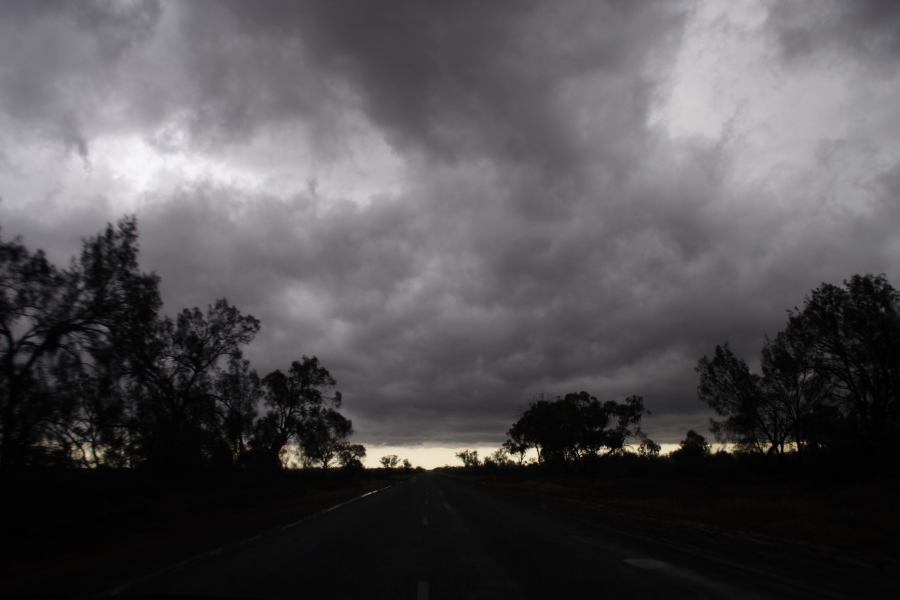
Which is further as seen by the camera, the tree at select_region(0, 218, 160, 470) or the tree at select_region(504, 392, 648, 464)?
the tree at select_region(504, 392, 648, 464)

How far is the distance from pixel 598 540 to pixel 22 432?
62.4 feet

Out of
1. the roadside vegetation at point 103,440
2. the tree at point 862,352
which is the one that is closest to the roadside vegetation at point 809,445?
the tree at point 862,352

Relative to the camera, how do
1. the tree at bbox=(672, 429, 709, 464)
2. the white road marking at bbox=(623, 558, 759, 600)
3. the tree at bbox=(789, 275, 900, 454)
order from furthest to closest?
1. the tree at bbox=(672, 429, 709, 464)
2. the tree at bbox=(789, 275, 900, 454)
3. the white road marking at bbox=(623, 558, 759, 600)

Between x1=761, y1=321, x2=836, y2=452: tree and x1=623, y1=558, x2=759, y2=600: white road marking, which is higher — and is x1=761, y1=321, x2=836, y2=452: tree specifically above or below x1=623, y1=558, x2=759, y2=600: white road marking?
above

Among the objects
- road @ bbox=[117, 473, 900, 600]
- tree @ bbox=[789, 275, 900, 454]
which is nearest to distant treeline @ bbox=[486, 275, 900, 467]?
tree @ bbox=[789, 275, 900, 454]

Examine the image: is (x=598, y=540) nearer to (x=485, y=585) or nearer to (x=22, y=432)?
(x=485, y=585)

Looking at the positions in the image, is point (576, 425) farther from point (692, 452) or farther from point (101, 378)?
point (101, 378)

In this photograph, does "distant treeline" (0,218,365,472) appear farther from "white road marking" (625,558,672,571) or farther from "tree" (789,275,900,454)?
"tree" (789,275,900,454)

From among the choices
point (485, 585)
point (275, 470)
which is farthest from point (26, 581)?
point (275, 470)

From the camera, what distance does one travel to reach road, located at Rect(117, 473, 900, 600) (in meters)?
7.98

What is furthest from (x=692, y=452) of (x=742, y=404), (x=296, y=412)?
(x=296, y=412)

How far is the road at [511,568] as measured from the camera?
7977mm

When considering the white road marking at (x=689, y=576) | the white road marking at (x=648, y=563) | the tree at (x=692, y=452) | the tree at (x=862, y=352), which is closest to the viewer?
the white road marking at (x=689, y=576)

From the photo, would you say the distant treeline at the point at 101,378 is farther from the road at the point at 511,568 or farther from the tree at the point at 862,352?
the tree at the point at 862,352
